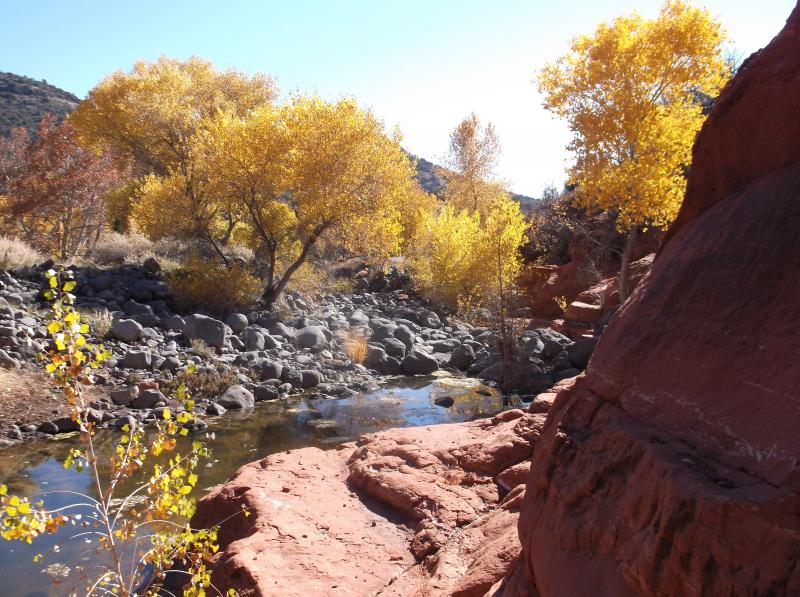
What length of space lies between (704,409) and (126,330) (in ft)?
45.6

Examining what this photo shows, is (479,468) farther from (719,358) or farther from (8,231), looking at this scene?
(8,231)

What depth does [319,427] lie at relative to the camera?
1122 centimetres

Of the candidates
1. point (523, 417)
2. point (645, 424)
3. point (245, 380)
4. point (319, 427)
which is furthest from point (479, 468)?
point (245, 380)

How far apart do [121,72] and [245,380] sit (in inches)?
874

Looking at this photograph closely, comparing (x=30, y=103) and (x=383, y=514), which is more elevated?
(x=30, y=103)

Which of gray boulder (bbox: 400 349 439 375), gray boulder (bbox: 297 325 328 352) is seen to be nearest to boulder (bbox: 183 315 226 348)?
gray boulder (bbox: 297 325 328 352)

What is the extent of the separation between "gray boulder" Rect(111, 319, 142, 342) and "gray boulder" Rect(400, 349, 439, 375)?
6.58 metres

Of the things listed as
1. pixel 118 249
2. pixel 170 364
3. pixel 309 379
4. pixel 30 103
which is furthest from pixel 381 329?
pixel 30 103

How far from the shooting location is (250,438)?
1051 centimetres

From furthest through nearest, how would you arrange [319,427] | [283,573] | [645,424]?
[319,427] < [283,573] < [645,424]

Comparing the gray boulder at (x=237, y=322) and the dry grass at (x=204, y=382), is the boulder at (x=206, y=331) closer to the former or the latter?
the gray boulder at (x=237, y=322)

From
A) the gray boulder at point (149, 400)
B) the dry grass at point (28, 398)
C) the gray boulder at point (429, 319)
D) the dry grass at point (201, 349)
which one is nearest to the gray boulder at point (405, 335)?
the gray boulder at point (429, 319)

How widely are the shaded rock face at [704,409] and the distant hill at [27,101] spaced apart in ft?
162

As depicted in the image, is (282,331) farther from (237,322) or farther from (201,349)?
(201,349)
